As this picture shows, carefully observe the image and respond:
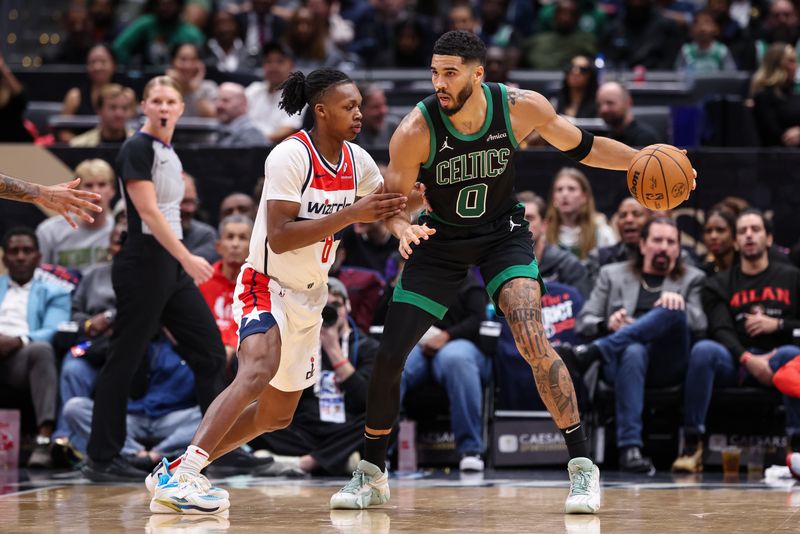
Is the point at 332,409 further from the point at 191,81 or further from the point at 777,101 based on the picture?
the point at 777,101

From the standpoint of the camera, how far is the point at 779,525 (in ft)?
16.4

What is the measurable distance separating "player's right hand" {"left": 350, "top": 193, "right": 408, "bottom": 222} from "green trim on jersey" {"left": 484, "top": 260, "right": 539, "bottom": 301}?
2.30 ft

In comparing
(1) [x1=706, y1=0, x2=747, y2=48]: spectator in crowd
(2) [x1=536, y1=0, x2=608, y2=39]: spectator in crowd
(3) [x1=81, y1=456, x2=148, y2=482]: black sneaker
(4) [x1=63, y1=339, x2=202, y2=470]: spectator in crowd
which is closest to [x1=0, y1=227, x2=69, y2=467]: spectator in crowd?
(4) [x1=63, y1=339, x2=202, y2=470]: spectator in crowd

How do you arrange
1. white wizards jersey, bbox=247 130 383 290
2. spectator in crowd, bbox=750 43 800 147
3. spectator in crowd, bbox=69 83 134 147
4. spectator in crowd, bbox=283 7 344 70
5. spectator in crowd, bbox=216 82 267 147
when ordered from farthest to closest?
1. spectator in crowd, bbox=283 7 344 70
2. spectator in crowd, bbox=216 82 267 147
3. spectator in crowd, bbox=750 43 800 147
4. spectator in crowd, bbox=69 83 134 147
5. white wizards jersey, bbox=247 130 383 290

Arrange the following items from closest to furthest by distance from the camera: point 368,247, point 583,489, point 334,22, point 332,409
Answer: point 583,489 < point 332,409 < point 368,247 < point 334,22

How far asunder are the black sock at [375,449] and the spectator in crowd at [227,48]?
7.96 m

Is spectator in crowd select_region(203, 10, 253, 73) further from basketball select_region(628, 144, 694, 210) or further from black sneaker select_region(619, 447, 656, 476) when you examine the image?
basketball select_region(628, 144, 694, 210)

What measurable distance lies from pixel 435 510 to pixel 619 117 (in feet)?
16.8

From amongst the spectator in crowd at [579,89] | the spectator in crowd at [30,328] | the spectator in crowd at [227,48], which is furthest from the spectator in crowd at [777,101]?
the spectator in crowd at [30,328]

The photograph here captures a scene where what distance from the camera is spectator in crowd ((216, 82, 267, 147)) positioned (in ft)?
33.9

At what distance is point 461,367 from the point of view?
26.8ft

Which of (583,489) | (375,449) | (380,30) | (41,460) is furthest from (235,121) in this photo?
(583,489)

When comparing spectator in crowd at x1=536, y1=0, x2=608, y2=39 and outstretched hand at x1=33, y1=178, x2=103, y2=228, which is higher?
spectator in crowd at x1=536, y1=0, x2=608, y2=39

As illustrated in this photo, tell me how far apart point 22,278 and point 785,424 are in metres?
5.48
